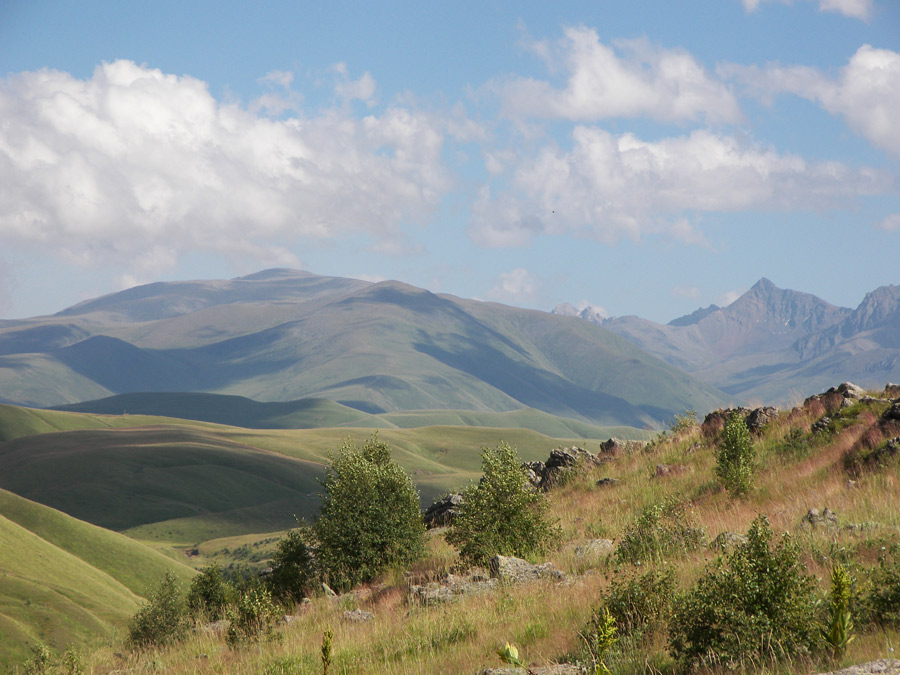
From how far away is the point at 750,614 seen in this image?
8.41 metres

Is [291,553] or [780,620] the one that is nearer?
[780,620]

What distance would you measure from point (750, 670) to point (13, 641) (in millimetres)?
83386

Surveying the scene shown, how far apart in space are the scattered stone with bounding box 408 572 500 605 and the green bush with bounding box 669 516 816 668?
6171 mm

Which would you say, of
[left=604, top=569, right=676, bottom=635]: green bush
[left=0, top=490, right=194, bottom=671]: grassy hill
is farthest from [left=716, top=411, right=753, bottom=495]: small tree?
[left=0, top=490, right=194, bottom=671]: grassy hill

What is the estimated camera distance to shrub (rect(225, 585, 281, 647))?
50.7 feet

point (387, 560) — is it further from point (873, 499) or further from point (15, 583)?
point (15, 583)

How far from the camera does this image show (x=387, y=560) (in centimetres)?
2322

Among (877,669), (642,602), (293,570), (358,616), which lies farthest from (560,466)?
(877,669)

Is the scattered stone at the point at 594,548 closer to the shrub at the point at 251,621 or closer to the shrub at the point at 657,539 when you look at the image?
the shrub at the point at 657,539

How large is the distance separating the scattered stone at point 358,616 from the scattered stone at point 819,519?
8.99 metres

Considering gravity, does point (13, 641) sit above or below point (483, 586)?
below

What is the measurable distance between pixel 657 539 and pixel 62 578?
103699 millimetres

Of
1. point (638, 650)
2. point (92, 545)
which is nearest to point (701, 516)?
point (638, 650)

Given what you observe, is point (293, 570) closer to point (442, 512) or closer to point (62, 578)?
point (442, 512)
